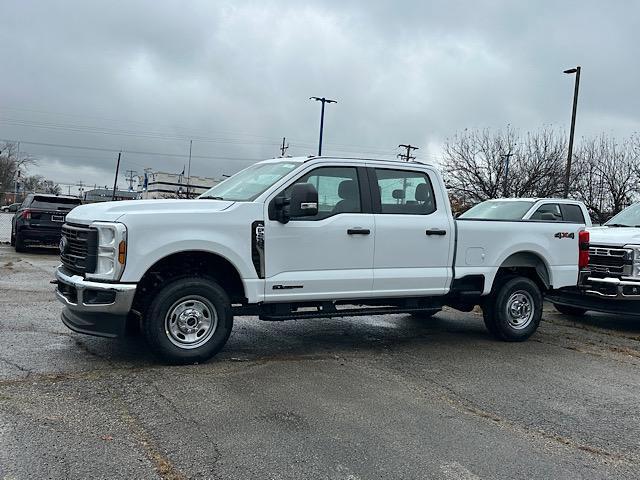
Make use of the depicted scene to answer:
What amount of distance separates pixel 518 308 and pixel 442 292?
134 cm

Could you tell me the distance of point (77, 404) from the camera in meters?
4.55

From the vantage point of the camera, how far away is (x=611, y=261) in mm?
9211

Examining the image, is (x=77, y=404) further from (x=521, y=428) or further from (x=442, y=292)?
(x=442, y=292)

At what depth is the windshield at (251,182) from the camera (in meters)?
6.30

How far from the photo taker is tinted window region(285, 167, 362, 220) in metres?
6.45

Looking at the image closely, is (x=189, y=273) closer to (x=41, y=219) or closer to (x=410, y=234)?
(x=410, y=234)

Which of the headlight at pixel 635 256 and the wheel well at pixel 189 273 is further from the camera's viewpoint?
the headlight at pixel 635 256

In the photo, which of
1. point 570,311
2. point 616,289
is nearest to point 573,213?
point 570,311

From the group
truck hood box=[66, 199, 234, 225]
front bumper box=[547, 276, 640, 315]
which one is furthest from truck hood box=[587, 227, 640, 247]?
truck hood box=[66, 199, 234, 225]

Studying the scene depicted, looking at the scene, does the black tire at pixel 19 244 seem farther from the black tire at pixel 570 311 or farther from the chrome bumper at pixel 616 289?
the chrome bumper at pixel 616 289

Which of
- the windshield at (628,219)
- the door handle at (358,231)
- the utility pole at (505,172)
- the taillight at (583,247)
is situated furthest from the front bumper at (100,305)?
the utility pole at (505,172)

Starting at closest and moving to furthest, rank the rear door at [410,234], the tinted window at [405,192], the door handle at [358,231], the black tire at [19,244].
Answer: the door handle at [358,231], the rear door at [410,234], the tinted window at [405,192], the black tire at [19,244]

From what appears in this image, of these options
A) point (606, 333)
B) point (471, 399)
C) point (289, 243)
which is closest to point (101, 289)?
point (289, 243)

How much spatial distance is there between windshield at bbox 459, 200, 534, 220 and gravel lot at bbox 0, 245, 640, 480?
440 centimetres
